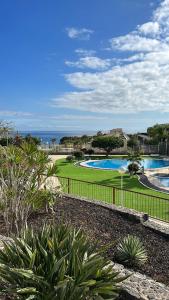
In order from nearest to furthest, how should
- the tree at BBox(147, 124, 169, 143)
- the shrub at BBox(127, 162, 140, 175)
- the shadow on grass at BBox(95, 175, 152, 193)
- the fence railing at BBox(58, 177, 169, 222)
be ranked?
the fence railing at BBox(58, 177, 169, 222) < the shadow on grass at BBox(95, 175, 152, 193) < the shrub at BBox(127, 162, 140, 175) < the tree at BBox(147, 124, 169, 143)

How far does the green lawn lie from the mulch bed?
139cm

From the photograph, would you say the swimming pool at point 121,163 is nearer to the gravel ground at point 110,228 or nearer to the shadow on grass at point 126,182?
the shadow on grass at point 126,182

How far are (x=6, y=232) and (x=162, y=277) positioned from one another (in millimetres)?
4230

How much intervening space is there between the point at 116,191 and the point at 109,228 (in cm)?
819

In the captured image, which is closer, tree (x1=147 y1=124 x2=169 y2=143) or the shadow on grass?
the shadow on grass

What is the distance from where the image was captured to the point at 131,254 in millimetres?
7430

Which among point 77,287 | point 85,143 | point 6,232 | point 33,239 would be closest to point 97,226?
point 6,232

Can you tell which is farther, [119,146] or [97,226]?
[119,146]

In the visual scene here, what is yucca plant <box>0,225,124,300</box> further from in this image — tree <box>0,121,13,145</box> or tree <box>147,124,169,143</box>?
tree <box>147,124,169,143</box>

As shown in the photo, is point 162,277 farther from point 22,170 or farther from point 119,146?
point 119,146

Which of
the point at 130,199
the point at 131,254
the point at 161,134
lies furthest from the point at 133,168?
the point at 161,134

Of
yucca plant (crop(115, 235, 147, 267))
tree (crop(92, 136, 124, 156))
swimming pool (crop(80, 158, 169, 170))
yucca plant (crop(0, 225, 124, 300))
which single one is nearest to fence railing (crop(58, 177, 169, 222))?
yucca plant (crop(115, 235, 147, 267))

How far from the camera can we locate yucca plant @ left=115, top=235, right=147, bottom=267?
7430mm

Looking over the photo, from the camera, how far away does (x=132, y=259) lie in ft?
24.4
